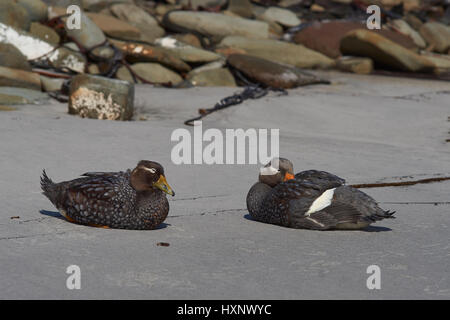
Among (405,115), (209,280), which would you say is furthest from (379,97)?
(209,280)

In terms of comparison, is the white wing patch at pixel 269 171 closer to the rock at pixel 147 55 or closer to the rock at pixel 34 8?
the rock at pixel 147 55

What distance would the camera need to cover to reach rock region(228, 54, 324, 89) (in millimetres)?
14023

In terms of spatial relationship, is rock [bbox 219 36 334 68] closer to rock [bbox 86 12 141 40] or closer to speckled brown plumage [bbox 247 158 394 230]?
rock [bbox 86 12 141 40]

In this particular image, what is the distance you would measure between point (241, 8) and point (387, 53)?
7.91 metres

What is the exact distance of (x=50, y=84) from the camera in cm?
1260

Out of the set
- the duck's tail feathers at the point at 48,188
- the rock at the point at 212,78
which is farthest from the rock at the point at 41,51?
the duck's tail feathers at the point at 48,188

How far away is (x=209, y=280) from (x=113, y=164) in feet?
11.5

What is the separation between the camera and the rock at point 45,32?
14961mm

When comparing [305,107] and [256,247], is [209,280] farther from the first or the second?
[305,107]

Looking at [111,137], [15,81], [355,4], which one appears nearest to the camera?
[111,137]

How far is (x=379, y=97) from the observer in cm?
1315

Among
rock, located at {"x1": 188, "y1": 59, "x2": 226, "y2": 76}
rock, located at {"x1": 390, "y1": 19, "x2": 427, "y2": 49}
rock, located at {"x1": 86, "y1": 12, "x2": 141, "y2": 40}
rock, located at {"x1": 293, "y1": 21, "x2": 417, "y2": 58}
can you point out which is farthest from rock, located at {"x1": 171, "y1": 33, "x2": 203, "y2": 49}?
rock, located at {"x1": 390, "y1": 19, "x2": 427, "y2": 49}

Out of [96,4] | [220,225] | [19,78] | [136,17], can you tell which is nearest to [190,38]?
[136,17]
